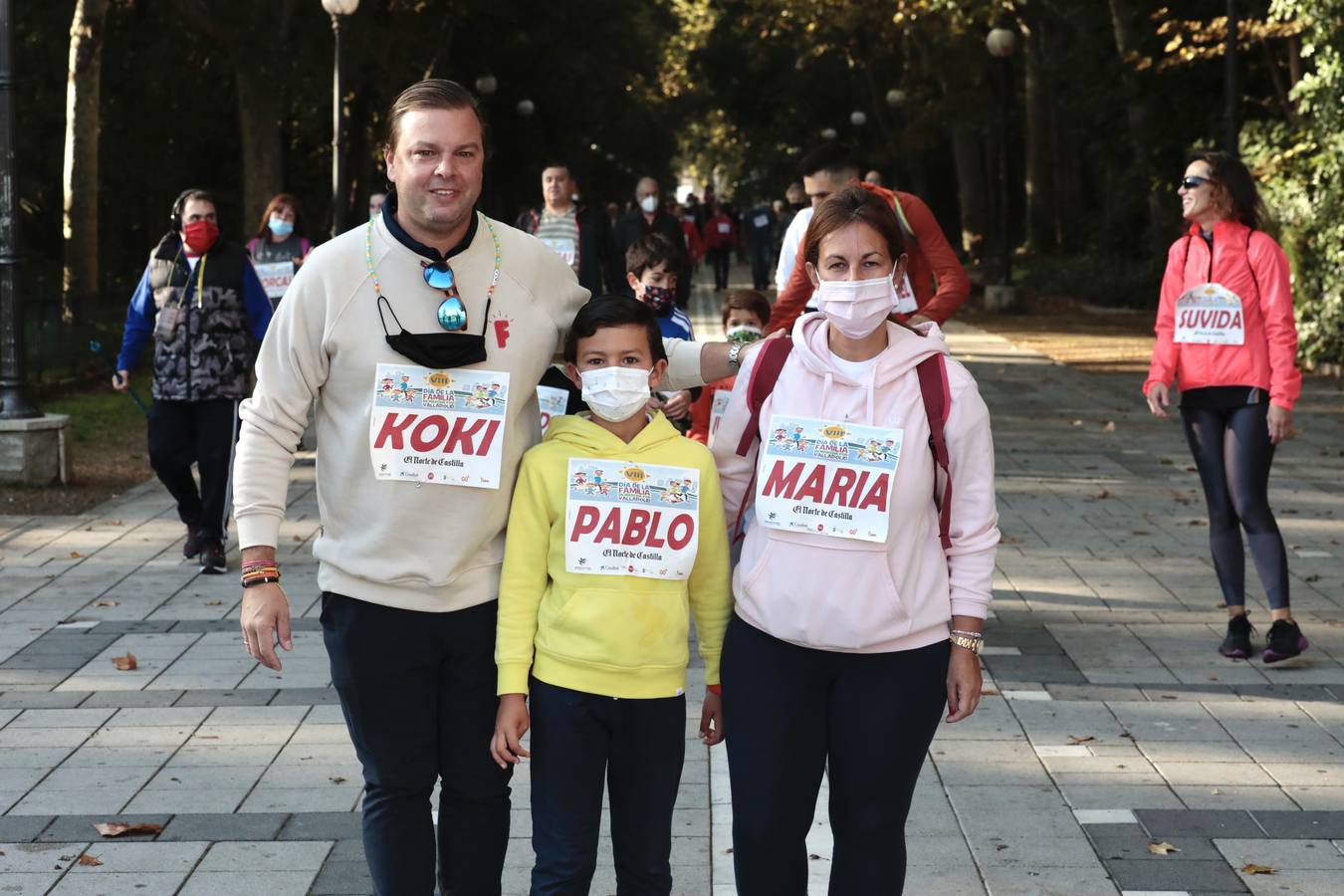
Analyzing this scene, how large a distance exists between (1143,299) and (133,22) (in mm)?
16713

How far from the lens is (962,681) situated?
146 inches

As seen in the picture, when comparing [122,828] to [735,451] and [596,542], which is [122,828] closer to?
[596,542]

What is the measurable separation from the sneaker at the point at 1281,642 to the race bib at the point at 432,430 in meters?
4.58

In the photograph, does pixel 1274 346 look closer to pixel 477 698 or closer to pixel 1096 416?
pixel 477 698

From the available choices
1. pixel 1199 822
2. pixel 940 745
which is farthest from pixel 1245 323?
pixel 1199 822

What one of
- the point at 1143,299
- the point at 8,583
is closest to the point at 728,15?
the point at 1143,299

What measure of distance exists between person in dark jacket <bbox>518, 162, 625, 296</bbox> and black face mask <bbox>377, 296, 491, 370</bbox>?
774 centimetres

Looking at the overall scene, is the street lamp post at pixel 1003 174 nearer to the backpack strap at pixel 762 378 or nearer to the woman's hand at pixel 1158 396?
the woman's hand at pixel 1158 396

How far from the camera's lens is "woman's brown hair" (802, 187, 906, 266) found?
3742 millimetres

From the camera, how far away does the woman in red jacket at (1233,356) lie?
285 inches

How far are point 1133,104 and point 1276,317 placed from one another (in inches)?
842

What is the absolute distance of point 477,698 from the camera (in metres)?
3.85

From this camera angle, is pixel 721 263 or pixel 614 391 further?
pixel 721 263

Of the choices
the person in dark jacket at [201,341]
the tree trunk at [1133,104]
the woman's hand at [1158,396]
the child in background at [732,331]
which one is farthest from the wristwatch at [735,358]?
the tree trunk at [1133,104]
